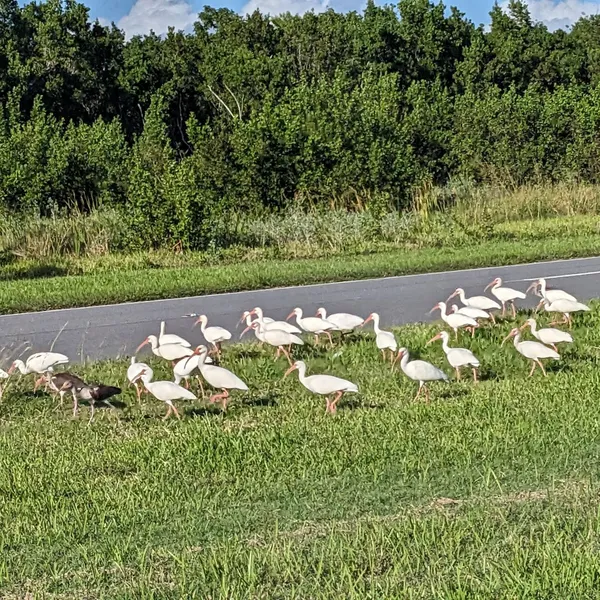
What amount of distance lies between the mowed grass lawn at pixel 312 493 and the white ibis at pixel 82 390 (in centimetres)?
17

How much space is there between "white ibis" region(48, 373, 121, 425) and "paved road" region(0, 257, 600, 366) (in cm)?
221

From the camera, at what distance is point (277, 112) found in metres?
26.1

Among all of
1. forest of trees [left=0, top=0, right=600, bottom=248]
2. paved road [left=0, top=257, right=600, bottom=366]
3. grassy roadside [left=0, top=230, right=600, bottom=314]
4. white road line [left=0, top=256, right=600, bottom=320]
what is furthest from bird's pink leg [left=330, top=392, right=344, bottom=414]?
forest of trees [left=0, top=0, right=600, bottom=248]

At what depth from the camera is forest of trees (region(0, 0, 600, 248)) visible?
82.0ft

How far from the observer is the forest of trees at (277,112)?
82.0ft

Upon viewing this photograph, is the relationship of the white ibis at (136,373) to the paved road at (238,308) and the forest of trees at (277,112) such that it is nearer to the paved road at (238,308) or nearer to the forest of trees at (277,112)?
the paved road at (238,308)

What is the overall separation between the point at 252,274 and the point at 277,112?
10702mm

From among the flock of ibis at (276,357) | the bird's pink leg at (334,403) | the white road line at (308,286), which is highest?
the flock of ibis at (276,357)

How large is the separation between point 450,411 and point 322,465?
5.73 ft

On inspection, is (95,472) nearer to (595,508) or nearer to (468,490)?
(468,490)

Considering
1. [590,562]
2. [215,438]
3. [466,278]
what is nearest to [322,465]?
[215,438]

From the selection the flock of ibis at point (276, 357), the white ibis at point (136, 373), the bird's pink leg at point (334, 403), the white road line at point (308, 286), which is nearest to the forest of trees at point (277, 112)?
the white road line at point (308, 286)

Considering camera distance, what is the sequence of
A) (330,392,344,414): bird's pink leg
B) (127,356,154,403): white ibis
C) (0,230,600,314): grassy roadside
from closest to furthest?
(330,392,344,414): bird's pink leg → (127,356,154,403): white ibis → (0,230,600,314): grassy roadside

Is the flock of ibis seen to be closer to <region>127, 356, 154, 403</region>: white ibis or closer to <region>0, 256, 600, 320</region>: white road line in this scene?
<region>127, 356, 154, 403</region>: white ibis
